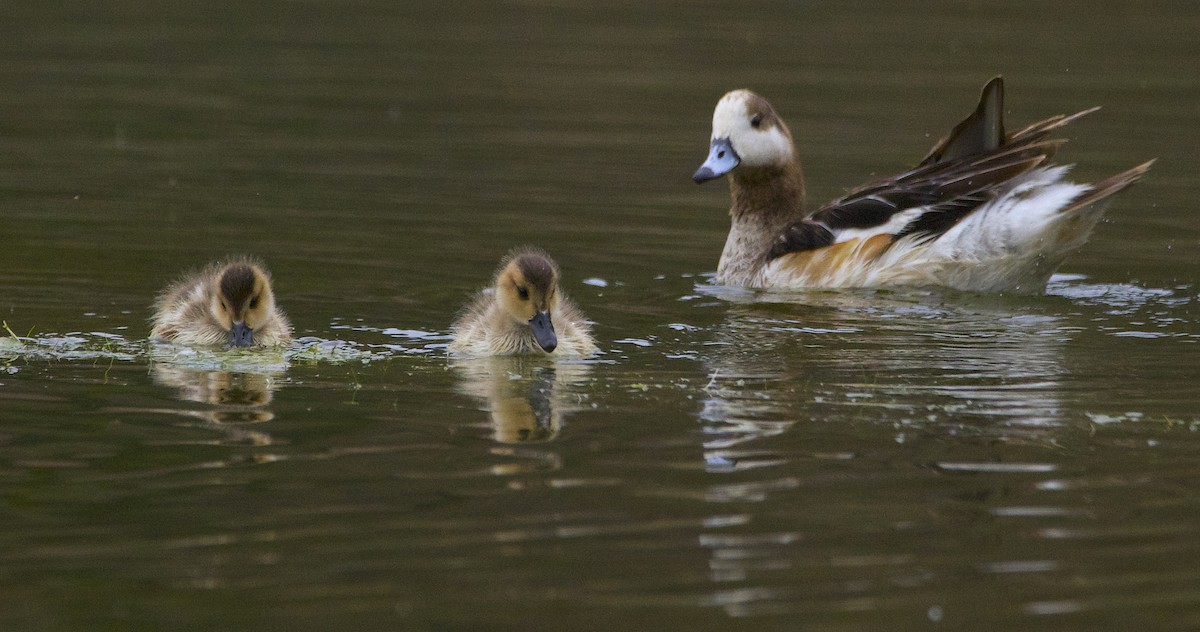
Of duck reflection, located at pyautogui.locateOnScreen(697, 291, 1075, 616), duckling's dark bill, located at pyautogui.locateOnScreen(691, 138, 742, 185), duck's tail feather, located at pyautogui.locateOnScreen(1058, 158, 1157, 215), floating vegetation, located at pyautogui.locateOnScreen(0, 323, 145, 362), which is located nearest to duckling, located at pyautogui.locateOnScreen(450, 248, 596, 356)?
duck reflection, located at pyautogui.locateOnScreen(697, 291, 1075, 616)

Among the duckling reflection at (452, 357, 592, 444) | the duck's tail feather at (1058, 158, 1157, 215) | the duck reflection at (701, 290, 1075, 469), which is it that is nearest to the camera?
the duckling reflection at (452, 357, 592, 444)

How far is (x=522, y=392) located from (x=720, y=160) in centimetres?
400

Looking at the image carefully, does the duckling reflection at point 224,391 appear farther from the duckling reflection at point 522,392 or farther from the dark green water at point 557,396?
the duckling reflection at point 522,392

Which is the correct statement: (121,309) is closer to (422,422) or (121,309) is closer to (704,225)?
(422,422)

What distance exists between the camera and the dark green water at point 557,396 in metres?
4.80

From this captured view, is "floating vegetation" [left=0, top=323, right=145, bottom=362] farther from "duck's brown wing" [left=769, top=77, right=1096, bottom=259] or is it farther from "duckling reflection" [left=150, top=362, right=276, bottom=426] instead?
"duck's brown wing" [left=769, top=77, right=1096, bottom=259]

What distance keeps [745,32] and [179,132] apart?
8.18 metres

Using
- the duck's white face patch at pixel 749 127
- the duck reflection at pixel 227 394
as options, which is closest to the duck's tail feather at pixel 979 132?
the duck's white face patch at pixel 749 127

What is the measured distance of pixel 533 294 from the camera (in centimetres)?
792

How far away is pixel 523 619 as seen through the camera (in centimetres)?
453

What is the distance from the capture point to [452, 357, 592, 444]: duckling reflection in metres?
6.48

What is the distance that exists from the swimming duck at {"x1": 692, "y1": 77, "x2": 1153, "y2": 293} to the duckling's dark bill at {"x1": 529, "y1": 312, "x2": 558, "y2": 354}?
2.88m

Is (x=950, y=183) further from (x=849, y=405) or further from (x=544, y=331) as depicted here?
(x=849, y=405)

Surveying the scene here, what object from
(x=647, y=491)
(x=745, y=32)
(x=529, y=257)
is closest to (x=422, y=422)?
(x=647, y=491)
